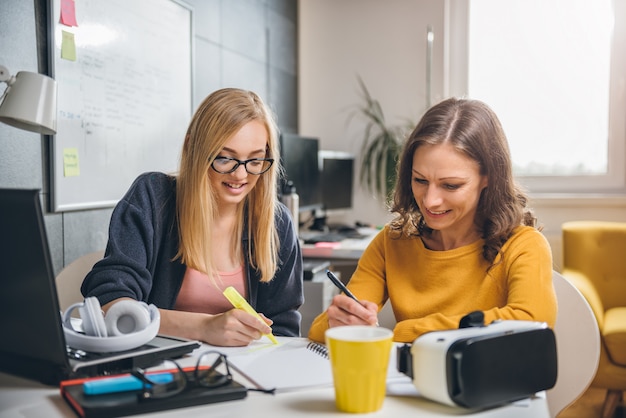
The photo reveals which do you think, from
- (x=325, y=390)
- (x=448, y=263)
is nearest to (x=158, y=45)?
(x=448, y=263)

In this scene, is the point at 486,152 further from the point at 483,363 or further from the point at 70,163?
the point at 70,163

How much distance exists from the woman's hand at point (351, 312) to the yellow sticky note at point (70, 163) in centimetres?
122

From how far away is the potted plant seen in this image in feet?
13.1

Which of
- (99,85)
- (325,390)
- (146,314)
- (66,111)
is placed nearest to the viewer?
(325,390)

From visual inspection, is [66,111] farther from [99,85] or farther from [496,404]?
[496,404]

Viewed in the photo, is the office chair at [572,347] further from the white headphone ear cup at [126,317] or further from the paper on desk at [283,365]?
the white headphone ear cup at [126,317]

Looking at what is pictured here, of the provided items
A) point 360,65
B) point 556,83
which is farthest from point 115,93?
point 556,83

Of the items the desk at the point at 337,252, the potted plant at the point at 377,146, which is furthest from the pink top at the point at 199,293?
the potted plant at the point at 377,146

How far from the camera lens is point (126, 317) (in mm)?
1030

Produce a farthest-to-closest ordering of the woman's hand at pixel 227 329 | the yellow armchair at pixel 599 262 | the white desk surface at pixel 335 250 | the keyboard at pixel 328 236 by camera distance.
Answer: the keyboard at pixel 328 236 → the yellow armchair at pixel 599 262 → the white desk surface at pixel 335 250 → the woman's hand at pixel 227 329

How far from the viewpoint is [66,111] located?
6.57ft

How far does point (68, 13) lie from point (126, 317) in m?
1.32

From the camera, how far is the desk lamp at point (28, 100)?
1.21 metres

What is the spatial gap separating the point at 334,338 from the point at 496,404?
0.77 feet
